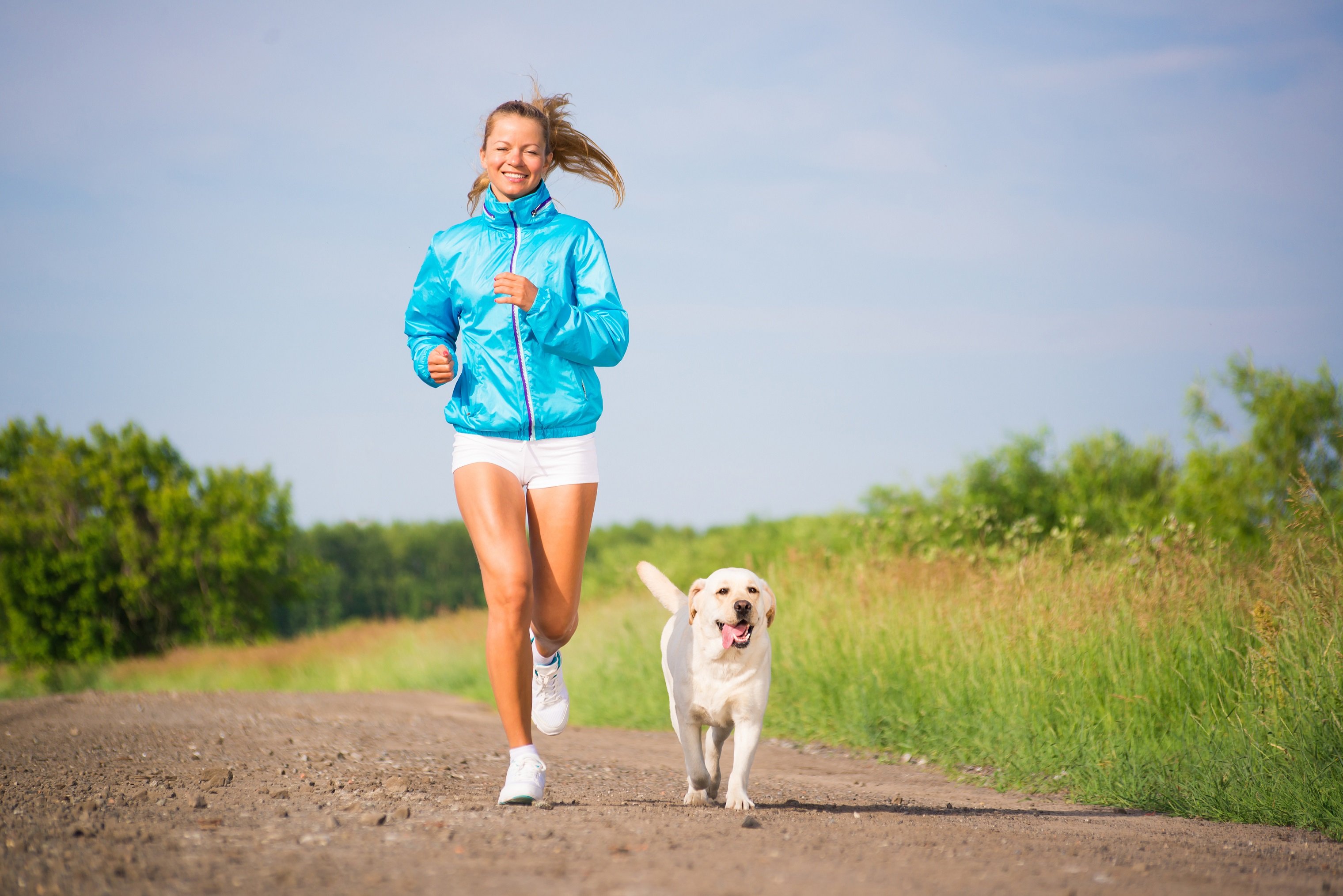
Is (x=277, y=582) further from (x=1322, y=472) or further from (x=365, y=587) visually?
(x=1322, y=472)

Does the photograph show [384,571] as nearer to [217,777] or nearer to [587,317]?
[217,777]

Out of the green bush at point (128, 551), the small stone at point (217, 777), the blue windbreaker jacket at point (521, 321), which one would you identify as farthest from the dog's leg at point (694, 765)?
the green bush at point (128, 551)

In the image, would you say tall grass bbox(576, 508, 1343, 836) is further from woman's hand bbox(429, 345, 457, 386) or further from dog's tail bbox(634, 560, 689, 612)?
woman's hand bbox(429, 345, 457, 386)

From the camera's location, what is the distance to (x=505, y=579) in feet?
13.1

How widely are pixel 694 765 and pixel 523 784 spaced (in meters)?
0.76

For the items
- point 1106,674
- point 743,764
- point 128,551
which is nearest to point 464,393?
point 743,764

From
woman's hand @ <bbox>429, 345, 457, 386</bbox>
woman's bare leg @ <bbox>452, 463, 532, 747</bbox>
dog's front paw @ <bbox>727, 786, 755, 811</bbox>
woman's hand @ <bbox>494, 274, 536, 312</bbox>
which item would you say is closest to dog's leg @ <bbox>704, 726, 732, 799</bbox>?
dog's front paw @ <bbox>727, 786, 755, 811</bbox>

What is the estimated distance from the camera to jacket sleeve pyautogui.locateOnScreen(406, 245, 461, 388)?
4.38m

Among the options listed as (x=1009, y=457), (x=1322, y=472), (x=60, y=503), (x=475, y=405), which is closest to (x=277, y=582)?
(x=60, y=503)

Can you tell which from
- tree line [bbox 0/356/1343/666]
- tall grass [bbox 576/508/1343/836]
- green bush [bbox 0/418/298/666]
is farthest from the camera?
green bush [bbox 0/418/298/666]

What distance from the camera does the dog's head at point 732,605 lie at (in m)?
4.14

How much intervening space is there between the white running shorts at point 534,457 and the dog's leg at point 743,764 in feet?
3.96

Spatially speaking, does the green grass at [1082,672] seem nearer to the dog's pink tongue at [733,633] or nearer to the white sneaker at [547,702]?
the dog's pink tongue at [733,633]

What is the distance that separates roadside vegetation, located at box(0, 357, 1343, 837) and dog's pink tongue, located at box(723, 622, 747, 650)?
2.77 metres
